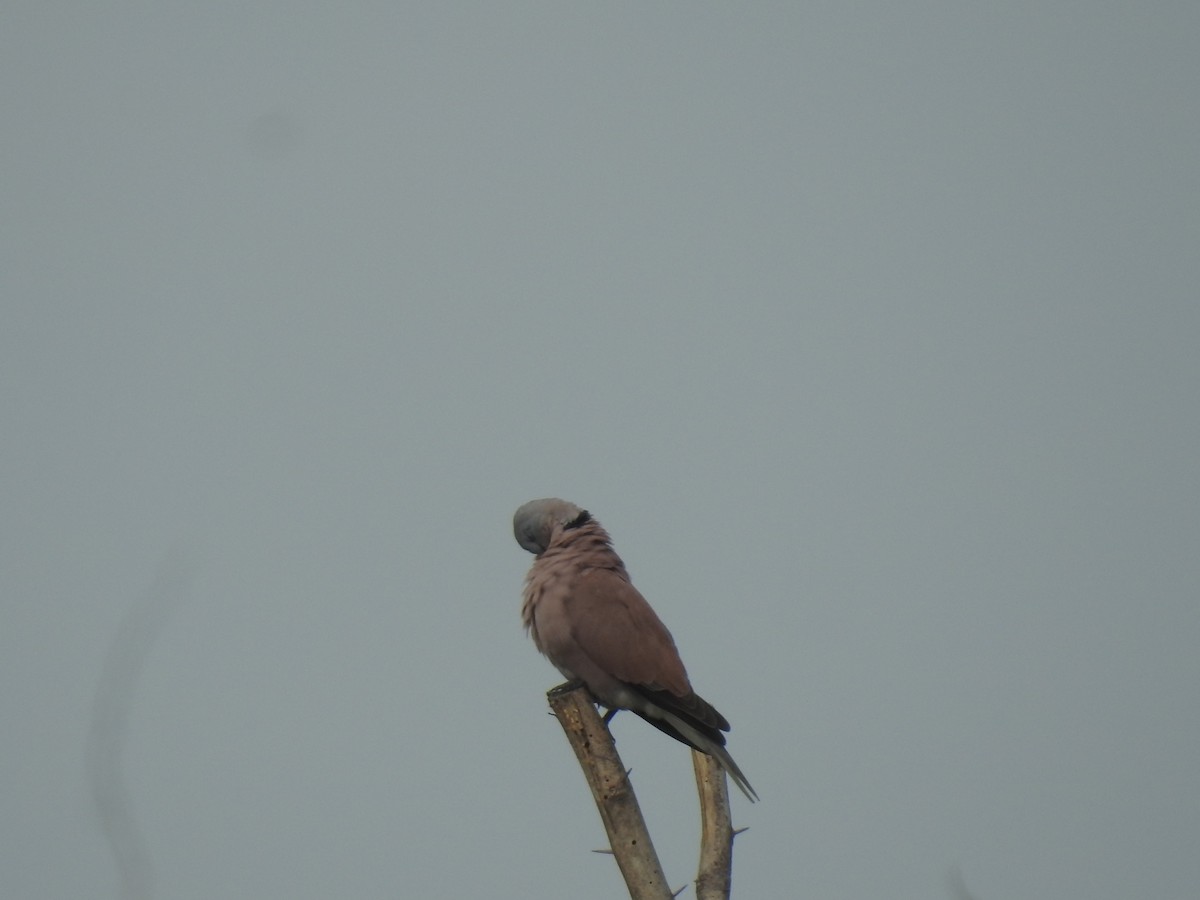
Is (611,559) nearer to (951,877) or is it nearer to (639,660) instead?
(639,660)

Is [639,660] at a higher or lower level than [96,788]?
higher

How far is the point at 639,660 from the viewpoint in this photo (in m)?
5.03

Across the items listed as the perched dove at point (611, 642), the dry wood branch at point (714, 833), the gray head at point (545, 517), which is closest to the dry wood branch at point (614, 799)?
the dry wood branch at point (714, 833)

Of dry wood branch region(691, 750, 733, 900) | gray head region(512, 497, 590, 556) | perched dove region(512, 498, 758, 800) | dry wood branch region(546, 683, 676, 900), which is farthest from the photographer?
gray head region(512, 497, 590, 556)

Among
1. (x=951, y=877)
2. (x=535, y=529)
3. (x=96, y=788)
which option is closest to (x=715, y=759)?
(x=951, y=877)

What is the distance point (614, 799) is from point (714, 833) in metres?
0.48

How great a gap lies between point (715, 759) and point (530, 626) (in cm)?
115

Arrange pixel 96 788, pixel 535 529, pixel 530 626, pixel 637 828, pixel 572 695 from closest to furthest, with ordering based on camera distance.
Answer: pixel 96 788, pixel 637 828, pixel 572 695, pixel 530 626, pixel 535 529

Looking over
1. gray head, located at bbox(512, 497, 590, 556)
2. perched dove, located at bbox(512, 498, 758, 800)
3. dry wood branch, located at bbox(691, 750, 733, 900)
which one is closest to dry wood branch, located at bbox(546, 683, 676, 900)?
dry wood branch, located at bbox(691, 750, 733, 900)

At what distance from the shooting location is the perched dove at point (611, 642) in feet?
16.1

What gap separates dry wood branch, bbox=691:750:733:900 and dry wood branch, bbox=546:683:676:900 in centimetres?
24

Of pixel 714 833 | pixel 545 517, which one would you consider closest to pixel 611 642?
pixel 545 517

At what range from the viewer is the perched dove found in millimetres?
4922

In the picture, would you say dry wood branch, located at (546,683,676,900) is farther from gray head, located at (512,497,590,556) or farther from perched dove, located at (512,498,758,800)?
gray head, located at (512,497,590,556)
